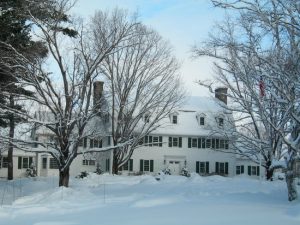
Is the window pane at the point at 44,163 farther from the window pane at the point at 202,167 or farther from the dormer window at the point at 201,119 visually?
the dormer window at the point at 201,119

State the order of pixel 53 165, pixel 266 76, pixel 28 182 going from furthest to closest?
pixel 53 165 < pixel 28 182 < pixel 266 76

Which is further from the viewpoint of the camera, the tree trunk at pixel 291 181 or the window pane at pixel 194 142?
the window pane at pixel 194 142

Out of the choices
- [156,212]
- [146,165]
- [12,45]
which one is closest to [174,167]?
[146,165]

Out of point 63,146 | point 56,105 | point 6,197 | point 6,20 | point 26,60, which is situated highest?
point 6,20

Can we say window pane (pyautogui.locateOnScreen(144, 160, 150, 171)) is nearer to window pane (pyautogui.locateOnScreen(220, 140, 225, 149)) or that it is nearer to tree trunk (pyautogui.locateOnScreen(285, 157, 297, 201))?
window pane (pyautogui.locateOnScreen(220, 140, 225, 149))

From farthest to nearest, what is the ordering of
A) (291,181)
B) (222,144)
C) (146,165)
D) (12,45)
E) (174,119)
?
1. (174,119)
2. (222,144)
3. (146,165)
4. (12,45)
5. (291,181)

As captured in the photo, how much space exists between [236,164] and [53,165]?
2193cm

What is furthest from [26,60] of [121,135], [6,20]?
[121,135]

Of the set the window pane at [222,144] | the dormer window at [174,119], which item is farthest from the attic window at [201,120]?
the window pane at [222,144]

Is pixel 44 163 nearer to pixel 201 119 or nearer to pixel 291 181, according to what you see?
pixel 201 119

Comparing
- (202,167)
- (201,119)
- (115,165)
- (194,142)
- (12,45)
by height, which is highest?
(12,45)

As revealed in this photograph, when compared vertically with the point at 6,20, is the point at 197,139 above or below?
below

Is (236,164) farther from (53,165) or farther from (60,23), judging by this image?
(60,23)

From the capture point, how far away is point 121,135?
42.2 m
